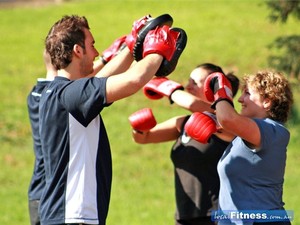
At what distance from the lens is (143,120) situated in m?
5.73

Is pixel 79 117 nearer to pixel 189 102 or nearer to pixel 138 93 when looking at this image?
pixel 189 102

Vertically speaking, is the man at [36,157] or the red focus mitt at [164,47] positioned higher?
the red focus mitt at [164,47]

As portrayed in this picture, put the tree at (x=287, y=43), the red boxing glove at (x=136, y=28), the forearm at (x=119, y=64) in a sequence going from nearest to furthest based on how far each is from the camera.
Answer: the red boxing glove at (x=136, y=28) → the forearm at (x=119, y=64) → the tree at (x=287, y=43)

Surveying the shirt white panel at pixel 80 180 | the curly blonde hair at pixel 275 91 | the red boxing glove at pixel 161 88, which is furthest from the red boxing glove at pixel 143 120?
the shirt white panel at pixel 80 180

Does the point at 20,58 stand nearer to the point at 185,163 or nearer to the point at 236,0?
the point at 236,0

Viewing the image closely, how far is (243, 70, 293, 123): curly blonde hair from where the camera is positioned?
15.2 feet

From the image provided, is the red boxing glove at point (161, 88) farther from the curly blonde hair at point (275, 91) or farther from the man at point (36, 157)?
the curly blonde hair at point (275, 91)

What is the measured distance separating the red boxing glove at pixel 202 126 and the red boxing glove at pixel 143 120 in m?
0.88

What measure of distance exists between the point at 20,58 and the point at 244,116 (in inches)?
593

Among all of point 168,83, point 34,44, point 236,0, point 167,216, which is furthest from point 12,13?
point 168,83

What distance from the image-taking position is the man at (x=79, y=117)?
13.9 ft

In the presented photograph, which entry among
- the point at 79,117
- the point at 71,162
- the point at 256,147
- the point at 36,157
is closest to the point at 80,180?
the point at 71,162

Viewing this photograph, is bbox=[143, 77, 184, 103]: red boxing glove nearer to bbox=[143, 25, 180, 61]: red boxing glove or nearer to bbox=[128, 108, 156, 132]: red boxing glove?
bbox=[128, 108, 156, 132]: red boxing glove

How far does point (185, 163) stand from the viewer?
566cm
